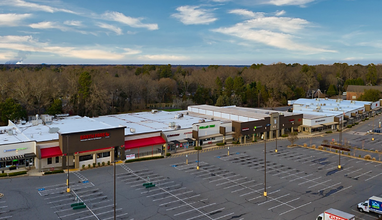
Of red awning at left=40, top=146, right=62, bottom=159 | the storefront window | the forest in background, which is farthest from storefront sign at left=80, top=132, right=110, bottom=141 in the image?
the forest in background

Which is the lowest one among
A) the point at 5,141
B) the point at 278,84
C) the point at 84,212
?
the point at 84,212

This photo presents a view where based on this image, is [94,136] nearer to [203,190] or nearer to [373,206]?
[203,190]

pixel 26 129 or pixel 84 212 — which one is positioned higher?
pixel 26 129

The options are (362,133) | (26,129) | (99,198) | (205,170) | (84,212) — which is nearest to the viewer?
(84,212)

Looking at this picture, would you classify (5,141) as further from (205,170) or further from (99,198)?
(205,170)

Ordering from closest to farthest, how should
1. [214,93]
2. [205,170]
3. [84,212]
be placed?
1. [84,212]
2. [205,170]
3. [214,93]

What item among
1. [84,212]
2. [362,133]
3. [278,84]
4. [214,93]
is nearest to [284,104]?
[278,84]
